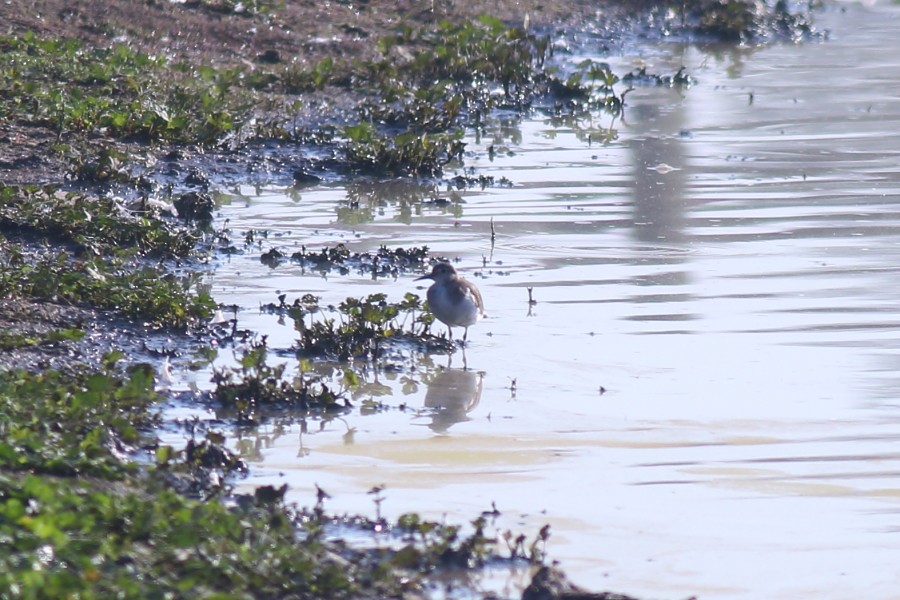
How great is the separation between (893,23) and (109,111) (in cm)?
1399

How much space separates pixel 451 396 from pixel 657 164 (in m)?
5.58

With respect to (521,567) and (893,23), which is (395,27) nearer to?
(893,23)

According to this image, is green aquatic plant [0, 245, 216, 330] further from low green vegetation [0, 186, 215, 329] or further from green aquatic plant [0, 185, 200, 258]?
green aquatic plant [0, 185, 200, 258]

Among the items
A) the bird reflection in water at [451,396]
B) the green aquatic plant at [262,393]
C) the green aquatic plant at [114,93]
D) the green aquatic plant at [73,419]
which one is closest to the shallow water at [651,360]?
the bird reflection in water at [451,396]

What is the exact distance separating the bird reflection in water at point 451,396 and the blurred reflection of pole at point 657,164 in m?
2.90

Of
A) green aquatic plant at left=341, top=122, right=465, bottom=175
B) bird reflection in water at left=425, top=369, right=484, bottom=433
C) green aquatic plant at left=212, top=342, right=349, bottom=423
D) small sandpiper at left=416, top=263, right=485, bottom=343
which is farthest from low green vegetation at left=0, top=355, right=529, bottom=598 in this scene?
green aquatic plant at left=341, top=122, right=465, bottom=175

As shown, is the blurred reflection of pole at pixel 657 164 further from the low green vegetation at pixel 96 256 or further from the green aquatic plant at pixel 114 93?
the green aquatic plant at pixel 114 93

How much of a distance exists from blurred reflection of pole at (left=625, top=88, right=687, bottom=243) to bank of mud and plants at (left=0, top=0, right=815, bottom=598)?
39cm

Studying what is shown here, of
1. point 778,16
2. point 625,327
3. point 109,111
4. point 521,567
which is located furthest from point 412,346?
point 778,16

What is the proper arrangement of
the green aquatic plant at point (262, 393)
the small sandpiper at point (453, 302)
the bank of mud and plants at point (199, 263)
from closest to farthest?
1. the bank of mud and plants at point (199, 263)
2. the green aquatic plant at point (262, 393)
3. the small sandpiper at point (453, 302)

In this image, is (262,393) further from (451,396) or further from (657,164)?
(657,164)

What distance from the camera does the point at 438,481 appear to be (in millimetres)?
6145

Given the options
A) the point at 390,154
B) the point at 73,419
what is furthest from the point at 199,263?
the point at 73,419

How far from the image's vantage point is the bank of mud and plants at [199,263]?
15.7 ft
